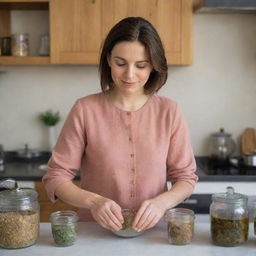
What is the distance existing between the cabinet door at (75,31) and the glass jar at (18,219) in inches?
60.8

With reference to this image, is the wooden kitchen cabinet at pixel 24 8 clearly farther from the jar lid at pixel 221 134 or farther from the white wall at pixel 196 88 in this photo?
the jar lid at pixel 221 134

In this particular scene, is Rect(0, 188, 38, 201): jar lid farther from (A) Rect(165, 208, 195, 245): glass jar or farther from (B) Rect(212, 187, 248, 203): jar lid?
(B) Rect(212, 187, 248, 203): jar lid

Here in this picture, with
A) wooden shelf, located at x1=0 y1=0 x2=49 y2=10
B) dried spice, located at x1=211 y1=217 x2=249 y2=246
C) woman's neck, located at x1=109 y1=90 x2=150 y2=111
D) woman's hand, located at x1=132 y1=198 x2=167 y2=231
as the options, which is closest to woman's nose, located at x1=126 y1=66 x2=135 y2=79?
woman's neck, located at x1=109 y1=90 x2=150 y2=111

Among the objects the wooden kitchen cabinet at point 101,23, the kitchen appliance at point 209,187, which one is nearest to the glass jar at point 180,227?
the kitchen appliance at point 209,187

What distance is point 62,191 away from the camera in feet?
4.87

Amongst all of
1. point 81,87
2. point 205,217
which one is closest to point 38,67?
point 81,87

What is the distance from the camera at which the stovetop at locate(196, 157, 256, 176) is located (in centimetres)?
271

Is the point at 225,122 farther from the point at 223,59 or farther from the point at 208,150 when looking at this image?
the point at 223,59

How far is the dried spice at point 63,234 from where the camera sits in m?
1.34

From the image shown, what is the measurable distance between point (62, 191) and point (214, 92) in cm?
188

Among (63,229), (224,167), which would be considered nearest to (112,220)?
(63,229)

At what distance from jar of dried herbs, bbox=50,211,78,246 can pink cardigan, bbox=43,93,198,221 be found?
22 centimetres

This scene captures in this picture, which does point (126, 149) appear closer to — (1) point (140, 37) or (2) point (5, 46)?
(1) point (140, 37)

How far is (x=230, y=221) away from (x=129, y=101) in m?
0.55
